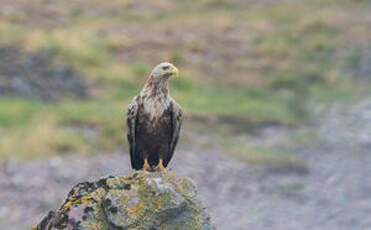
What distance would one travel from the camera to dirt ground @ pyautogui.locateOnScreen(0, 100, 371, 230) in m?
15.0

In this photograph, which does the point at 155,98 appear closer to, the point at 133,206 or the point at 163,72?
the point at 163,72

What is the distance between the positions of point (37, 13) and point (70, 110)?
32.3ft

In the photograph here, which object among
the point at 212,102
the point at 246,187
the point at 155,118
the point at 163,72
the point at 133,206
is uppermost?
the point at 212,102

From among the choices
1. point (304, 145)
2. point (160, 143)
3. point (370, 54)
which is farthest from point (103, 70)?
point (160, 143)

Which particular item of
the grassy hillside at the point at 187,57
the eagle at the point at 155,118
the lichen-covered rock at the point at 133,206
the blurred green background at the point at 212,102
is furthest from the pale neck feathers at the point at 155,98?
the grassy hillside at the point at 187,57

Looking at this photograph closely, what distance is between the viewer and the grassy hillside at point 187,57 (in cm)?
1777

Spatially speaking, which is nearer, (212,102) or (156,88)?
(156,88)

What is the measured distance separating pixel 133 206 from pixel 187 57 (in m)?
17.8

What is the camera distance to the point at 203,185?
16312 mm

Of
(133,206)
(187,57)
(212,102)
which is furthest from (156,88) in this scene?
(187,57)

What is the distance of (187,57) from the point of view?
78.7ft

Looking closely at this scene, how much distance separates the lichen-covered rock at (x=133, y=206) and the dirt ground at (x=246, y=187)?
806 centimetres

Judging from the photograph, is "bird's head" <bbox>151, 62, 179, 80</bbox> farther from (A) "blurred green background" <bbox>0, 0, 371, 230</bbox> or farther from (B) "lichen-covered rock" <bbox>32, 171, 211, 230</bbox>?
(A) "blurred green background" <bbox>0, 0, 371, 230</bbox>

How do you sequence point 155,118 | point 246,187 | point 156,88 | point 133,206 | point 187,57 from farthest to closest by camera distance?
point 187,57 < point 246,187 < point 155,118 < point 156,88 < point 133,206
